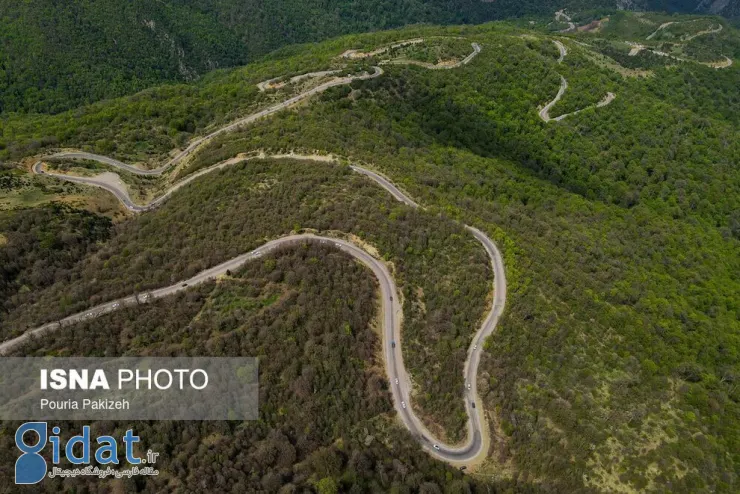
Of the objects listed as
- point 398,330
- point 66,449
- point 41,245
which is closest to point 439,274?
point 398,330

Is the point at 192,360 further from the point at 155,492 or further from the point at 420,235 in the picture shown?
the point at 420,235

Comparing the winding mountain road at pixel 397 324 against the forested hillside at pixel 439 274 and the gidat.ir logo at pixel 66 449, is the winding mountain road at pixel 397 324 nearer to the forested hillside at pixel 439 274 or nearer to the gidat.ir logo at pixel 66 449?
the forested hillside at pixel 439 274

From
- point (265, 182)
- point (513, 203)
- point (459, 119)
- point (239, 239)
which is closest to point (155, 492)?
point (239, 239)

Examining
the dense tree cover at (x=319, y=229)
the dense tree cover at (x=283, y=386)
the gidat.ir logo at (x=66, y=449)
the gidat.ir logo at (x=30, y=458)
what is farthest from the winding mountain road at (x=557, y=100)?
the gidat.ir logo at (x=30, y=458)

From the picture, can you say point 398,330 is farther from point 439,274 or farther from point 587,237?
point 587,237

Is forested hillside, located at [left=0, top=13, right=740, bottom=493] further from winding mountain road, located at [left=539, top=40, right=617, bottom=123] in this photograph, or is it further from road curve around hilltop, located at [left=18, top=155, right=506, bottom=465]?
winding mountain road, located at [left=539, top=40, right=617, bottom=123]

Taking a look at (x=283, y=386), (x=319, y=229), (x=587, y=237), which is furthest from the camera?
(x=587, y=237)
